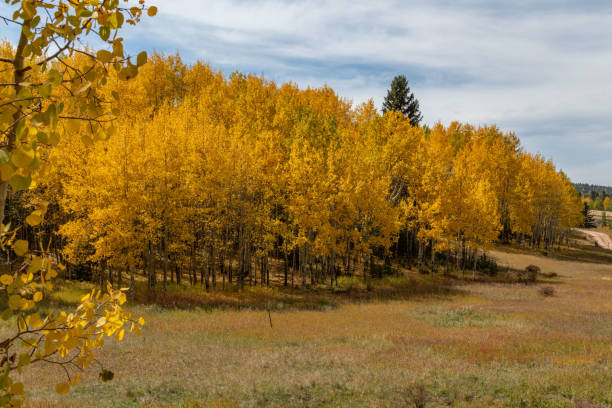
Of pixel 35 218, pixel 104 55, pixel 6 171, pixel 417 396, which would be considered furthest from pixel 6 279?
pixel 417 396

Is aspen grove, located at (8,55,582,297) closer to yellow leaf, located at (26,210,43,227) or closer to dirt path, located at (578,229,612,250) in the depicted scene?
yellow leaf, located at (26,210,43,227)

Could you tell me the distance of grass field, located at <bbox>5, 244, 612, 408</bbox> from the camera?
9398mm

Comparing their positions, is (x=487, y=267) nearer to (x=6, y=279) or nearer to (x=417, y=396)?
(x=417, y=396)

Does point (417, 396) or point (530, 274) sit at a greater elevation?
point (417, 396)

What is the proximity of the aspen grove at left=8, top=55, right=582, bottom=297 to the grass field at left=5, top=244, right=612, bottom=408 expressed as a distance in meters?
4.59

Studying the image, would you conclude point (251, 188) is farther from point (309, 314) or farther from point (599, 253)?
point (599, 253)

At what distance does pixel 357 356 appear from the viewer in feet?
43.9

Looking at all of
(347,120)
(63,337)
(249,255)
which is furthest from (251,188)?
(347,120)

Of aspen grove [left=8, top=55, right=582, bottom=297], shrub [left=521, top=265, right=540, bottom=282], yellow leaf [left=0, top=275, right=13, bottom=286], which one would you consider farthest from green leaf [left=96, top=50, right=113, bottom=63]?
shrub [left=521, top=265, right=540, bottom=282]

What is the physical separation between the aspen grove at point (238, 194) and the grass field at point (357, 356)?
4588mm

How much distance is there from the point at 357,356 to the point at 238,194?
61.1 ft

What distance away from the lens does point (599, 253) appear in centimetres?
7012

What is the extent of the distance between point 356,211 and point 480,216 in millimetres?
14114

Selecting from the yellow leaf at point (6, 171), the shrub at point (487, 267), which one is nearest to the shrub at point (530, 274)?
the shrub at point (487, 267)
